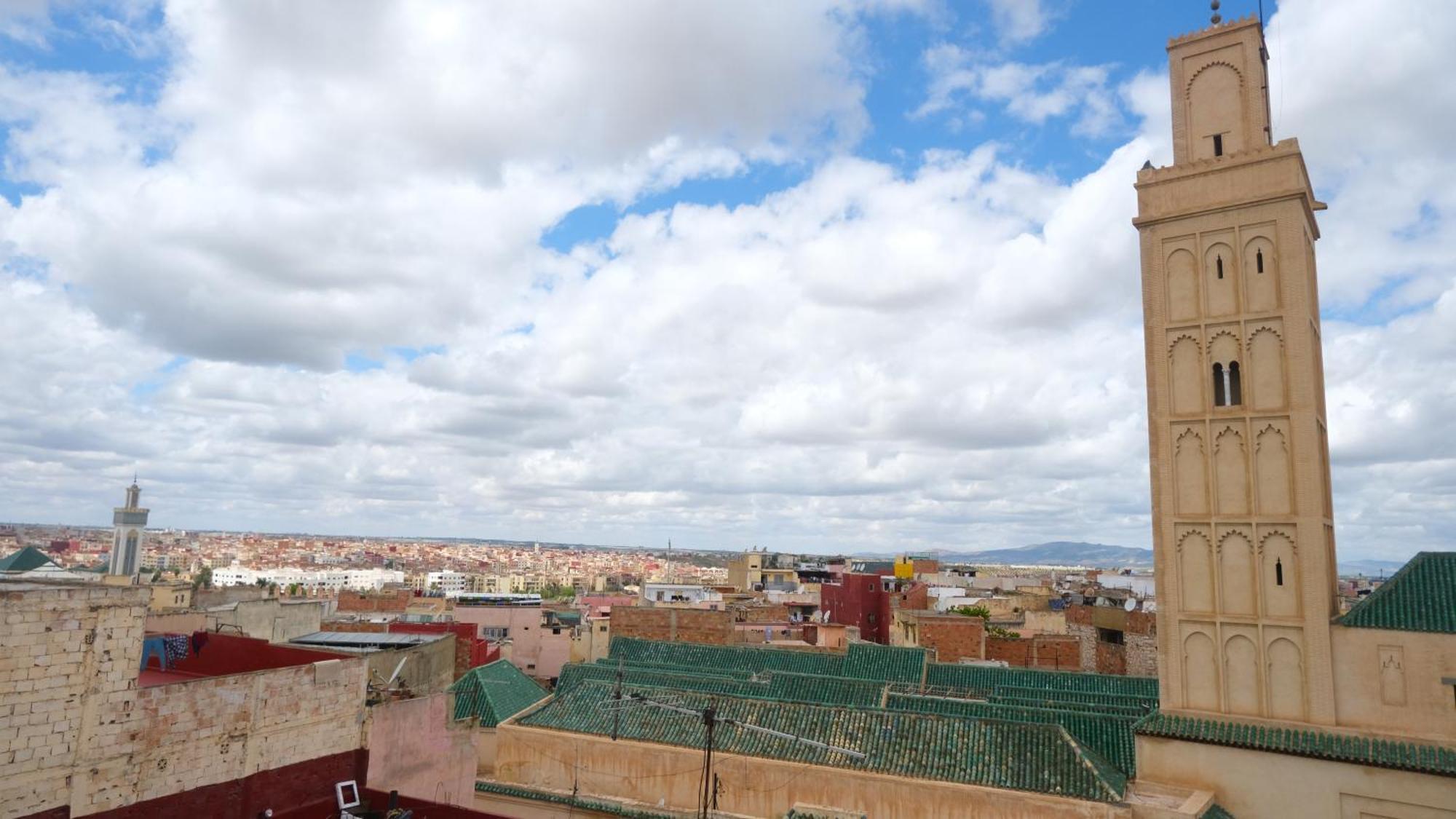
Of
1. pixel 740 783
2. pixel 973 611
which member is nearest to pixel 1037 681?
pixel 740 783

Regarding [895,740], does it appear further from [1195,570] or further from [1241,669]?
[1195,570]

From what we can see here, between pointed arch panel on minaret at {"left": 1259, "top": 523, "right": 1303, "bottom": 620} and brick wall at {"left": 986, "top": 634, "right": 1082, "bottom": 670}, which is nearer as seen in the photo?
pointed arch panel on minaret at {"left": 1259, "top": 523, "right": 1303, "bottom": 620}

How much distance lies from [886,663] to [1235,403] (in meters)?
17.0

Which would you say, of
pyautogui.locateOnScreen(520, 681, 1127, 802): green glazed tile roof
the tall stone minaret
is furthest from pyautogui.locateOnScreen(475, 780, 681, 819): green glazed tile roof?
the tall stone minaret

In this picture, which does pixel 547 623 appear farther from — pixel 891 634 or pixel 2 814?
pixel 2 814

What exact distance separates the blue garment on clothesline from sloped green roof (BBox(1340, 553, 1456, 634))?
1066 inches

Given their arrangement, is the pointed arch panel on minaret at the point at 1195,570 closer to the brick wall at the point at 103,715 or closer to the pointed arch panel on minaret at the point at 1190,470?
the pointed arch panel on minaret at the point at 1190,470

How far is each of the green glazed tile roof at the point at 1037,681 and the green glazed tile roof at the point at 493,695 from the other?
14.6 meters

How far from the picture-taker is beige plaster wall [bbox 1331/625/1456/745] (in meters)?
17.8

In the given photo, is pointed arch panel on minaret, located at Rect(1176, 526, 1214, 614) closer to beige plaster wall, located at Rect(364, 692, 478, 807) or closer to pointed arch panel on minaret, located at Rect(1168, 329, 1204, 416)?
pointed arch panel on minaret, located at Rect(1168, 329, 1204, 416)

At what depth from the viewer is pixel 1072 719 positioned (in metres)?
23.0

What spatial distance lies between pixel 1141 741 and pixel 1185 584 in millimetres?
3919

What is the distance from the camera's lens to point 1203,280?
22078 mm

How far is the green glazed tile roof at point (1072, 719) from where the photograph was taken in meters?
21.8
